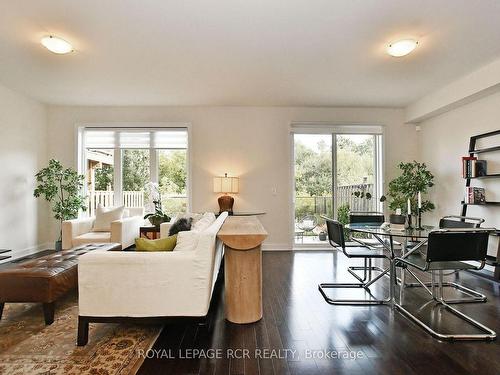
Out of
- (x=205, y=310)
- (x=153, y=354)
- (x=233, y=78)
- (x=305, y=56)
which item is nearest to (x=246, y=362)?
(x=205, y=310)

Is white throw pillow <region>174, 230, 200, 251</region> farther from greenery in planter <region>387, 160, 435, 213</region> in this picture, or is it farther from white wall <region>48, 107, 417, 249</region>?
Result: greenery in planter <region>387, 160, 435, 213</region>

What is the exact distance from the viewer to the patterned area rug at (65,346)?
71.2 inches

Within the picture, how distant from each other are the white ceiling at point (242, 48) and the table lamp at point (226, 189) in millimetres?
1435

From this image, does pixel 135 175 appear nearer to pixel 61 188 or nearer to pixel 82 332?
pixel 61 188

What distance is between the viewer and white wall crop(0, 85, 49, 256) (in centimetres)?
455

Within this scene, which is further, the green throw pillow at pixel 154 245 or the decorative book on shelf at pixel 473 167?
the decorative book on shelf at pixel 473 167

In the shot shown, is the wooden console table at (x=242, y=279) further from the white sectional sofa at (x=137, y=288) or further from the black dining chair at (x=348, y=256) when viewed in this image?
the black dining chair at (x=348, y=256)

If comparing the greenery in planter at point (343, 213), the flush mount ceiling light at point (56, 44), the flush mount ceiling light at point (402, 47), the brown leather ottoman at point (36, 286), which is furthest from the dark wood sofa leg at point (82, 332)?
the greenery in planter at point (343, 213)

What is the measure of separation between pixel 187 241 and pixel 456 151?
461 cm

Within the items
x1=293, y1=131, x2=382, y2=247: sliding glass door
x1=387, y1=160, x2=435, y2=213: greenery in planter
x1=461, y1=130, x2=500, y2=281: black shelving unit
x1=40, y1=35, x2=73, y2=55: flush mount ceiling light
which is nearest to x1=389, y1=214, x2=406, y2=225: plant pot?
x1=461, y1=130, x2=500, y2=281: black shelving unit

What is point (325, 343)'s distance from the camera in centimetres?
213

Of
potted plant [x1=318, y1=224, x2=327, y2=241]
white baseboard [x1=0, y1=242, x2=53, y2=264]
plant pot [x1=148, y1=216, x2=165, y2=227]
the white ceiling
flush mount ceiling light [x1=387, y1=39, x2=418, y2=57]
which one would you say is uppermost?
the white ceiling

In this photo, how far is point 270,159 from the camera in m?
5.55

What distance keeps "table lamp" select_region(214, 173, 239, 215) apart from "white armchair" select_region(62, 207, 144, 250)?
1502 millimetres
